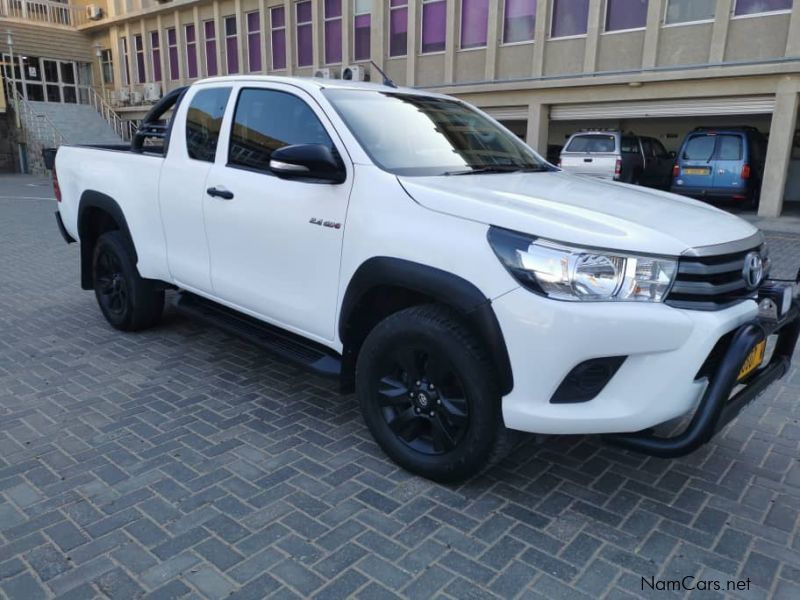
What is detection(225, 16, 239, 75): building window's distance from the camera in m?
25.0

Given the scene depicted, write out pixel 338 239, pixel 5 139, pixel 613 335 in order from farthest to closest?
1. pixel 5 139
2. pixel 338 239
3. pixel 613 335

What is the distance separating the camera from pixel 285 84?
366 centimetres

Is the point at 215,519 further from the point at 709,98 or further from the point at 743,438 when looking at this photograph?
the point at 709,98

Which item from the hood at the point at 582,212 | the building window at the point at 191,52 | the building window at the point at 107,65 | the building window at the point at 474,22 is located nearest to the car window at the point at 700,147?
the building window at the point at 474,22

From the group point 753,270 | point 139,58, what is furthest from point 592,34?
point 139,58

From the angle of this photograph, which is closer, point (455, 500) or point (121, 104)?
point (455, 500)

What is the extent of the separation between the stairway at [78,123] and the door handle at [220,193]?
25.1m

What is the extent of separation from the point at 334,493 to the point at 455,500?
0.58 metres

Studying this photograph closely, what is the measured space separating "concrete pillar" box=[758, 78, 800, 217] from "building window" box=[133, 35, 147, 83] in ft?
87.1

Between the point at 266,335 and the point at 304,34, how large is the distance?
21.2m

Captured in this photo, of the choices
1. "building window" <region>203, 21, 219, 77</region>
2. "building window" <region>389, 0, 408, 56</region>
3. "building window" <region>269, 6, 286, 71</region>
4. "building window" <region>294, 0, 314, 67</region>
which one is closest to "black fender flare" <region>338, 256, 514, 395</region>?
"building window" <region>389, 0, 408, 56</region>

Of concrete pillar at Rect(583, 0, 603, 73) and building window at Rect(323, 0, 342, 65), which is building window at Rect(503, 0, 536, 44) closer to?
concrete pillar at Rect(583, 0, 603, 73)

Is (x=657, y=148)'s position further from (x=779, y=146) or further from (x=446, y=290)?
(x=446, y=290)

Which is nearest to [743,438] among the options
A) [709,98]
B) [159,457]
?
[159,457]
